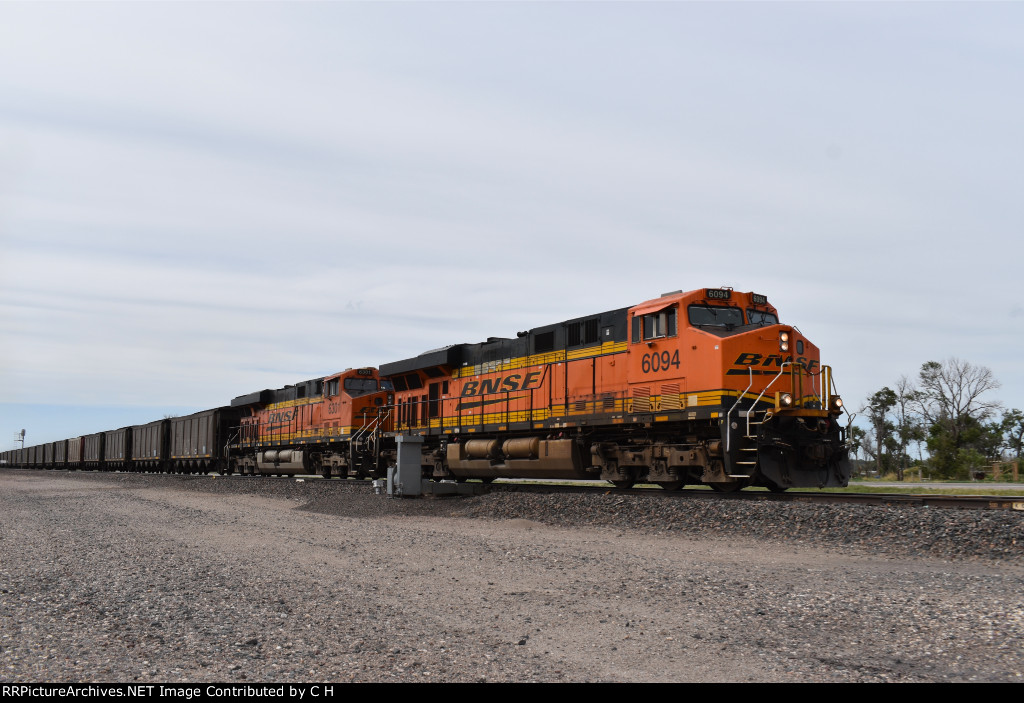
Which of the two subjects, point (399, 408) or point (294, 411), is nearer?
point (399, 408)

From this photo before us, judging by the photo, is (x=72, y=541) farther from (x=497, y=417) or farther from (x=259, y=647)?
(x=497, y=417)

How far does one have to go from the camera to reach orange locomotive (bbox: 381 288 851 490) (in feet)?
45.1

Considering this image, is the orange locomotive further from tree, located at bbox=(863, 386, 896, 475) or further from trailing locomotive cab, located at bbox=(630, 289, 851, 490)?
tree, located at bbox=(863, 386, 896, 475)

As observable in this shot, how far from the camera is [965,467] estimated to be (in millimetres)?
35125

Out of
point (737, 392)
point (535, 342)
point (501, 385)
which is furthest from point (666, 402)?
point (501, 385)

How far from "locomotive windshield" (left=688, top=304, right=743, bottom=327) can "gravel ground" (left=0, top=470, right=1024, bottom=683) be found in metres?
4.01

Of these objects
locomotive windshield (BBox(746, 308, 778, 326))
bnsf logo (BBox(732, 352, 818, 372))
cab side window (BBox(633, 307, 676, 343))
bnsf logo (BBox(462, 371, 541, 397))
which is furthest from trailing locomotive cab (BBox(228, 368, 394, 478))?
bnsf logo (BBox(732, 352, 818, 372))

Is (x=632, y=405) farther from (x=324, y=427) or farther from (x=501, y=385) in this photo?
(x=324, y=427)

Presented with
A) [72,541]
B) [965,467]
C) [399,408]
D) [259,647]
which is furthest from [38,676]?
[965,467]

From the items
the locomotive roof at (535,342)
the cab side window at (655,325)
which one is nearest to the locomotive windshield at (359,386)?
the locomotive roof at (535,342)

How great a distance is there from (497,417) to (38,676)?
15348 millimetres

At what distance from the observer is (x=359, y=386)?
28.3 metres

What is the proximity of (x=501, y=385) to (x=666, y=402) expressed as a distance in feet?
19.1
